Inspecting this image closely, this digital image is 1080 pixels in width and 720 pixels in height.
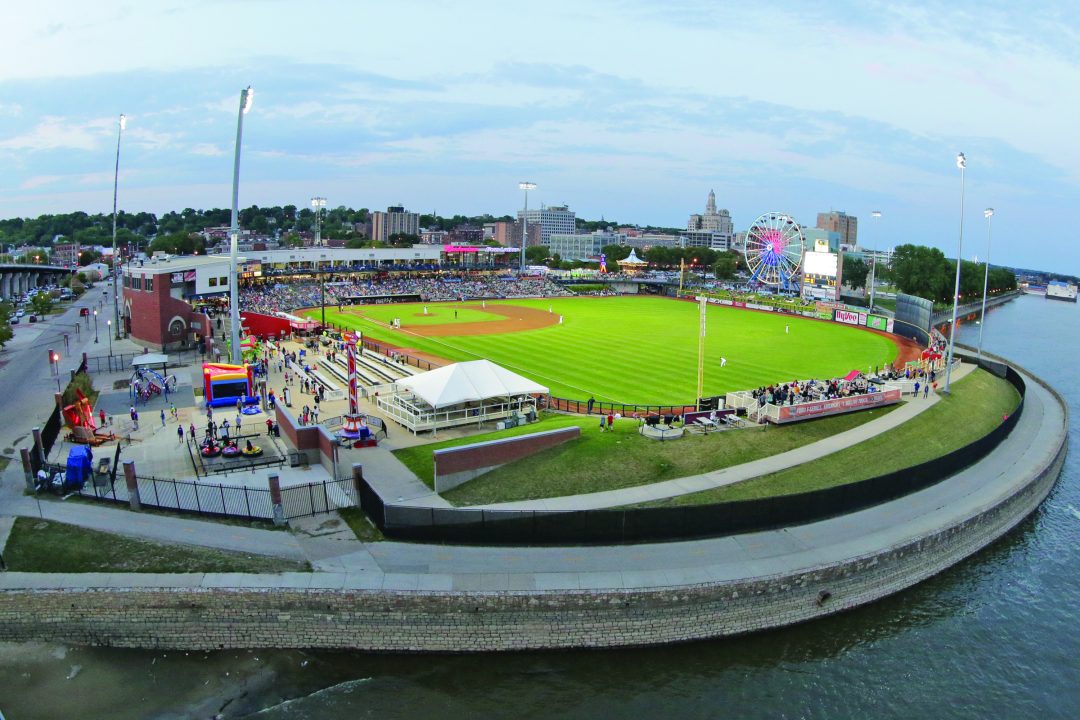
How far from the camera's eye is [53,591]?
18594mm

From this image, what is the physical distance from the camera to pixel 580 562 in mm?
20719

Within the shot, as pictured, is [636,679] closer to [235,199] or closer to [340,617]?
[340,617]

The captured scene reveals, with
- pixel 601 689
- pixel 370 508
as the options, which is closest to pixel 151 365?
pixel 370 508

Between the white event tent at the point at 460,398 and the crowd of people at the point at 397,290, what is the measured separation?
54.2 m

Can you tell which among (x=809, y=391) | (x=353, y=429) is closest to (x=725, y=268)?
(x=809, y=391)

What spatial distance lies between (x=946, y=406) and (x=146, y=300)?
5018cm

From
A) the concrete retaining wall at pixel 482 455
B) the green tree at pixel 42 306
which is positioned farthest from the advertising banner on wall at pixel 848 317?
the green tree at pixel 42 306

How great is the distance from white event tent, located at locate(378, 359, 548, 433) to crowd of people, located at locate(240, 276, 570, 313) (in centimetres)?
5417

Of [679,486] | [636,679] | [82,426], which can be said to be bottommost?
[636,679]

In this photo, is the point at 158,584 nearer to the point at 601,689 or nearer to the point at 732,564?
the point at 601,689

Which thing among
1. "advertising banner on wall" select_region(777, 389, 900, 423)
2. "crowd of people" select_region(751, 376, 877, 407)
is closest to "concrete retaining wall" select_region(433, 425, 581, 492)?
"advertising banner on wall" select_region(777, 389, 900, 423)

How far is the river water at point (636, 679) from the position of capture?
1695cm

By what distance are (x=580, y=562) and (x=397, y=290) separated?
298 feet

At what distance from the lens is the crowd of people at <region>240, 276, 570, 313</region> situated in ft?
297
